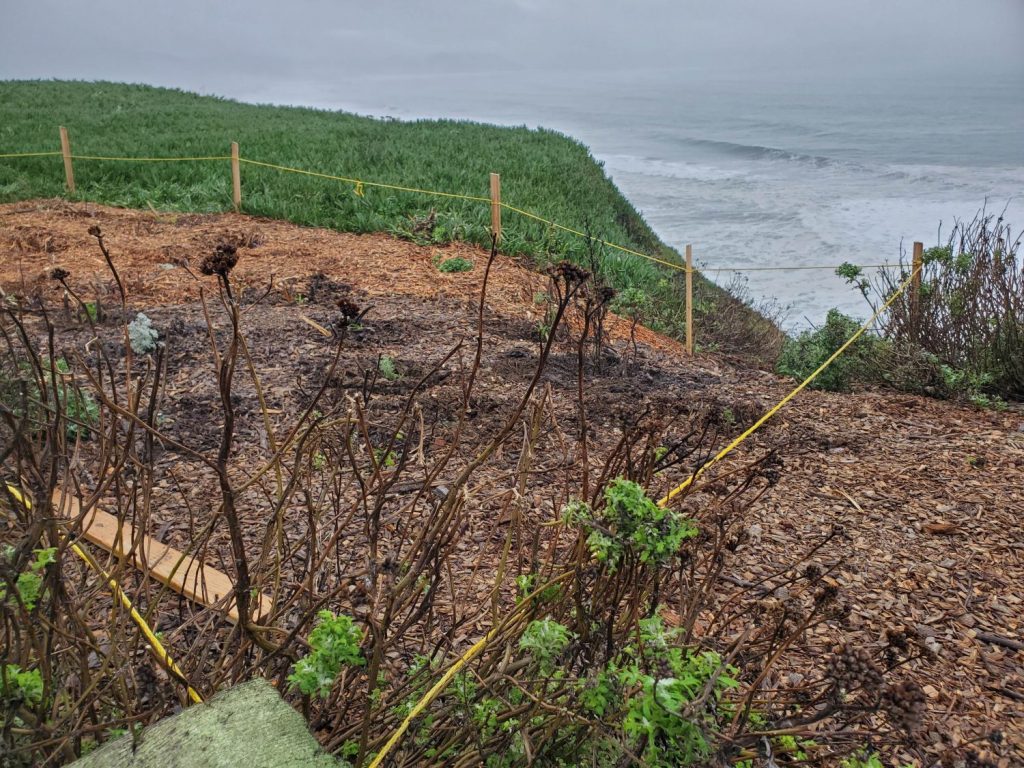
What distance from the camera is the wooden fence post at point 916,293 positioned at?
650cm

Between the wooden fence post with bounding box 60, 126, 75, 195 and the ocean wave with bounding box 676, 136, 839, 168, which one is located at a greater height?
the ocean wave with bounding box 676, 136, 839, 168

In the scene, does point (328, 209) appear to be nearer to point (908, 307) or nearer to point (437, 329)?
point (437, 329)

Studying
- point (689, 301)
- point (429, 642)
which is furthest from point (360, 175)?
point (429, 642)

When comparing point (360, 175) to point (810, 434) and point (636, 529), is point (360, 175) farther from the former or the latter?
point (636, 529)

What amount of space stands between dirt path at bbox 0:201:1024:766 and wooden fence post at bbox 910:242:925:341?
86cm

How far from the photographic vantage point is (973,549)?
3666 mm

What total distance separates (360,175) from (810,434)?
36.8 ft

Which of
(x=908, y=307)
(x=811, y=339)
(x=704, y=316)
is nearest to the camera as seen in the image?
(x=908, y=307)

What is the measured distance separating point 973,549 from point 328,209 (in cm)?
1020

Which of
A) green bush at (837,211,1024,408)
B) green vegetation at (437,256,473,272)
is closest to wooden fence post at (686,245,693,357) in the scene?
green bush at (837,211,1024,408)

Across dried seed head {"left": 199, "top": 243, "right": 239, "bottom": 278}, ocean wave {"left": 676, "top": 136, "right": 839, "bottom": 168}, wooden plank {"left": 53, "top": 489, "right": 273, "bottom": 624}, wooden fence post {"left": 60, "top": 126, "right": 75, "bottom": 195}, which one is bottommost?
wooden plank {"left": 53, "top": 489, "right": 273, "bottom": 624}

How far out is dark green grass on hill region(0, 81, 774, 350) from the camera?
11.2 meters

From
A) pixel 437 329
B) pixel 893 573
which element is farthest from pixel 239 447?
pixel 893 573

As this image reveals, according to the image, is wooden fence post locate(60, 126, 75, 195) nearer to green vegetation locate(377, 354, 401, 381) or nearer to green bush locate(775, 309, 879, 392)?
green vegetation locate(377, 354, 401, 381)
